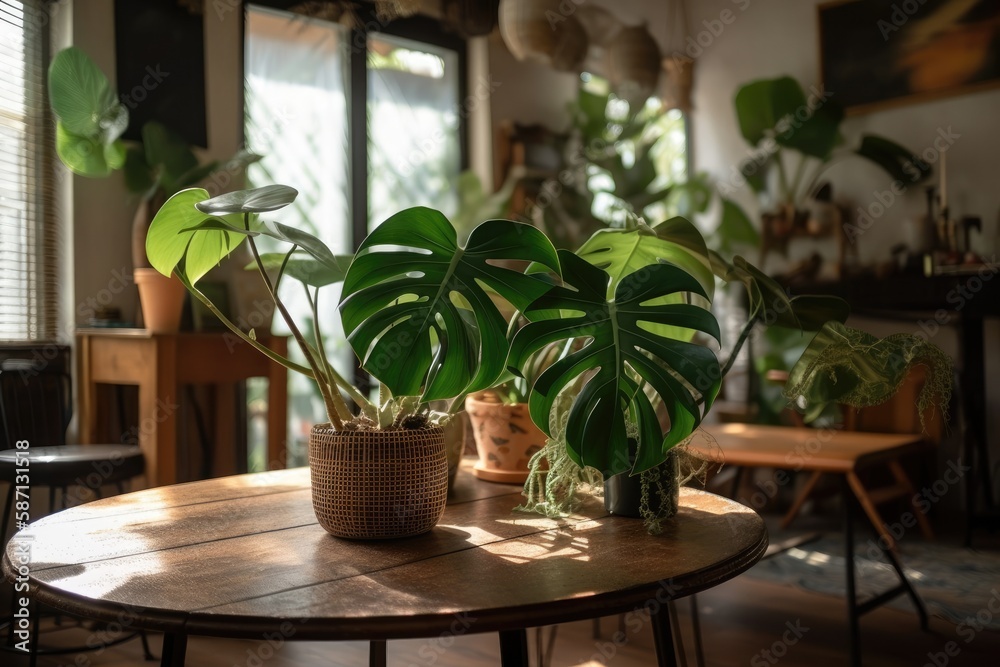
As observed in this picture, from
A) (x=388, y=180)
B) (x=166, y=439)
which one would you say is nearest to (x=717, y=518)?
(x=166, y=439)

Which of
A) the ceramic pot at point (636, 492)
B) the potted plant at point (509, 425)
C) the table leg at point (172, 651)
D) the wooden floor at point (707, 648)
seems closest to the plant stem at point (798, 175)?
the wooden floor at point (707, 648)

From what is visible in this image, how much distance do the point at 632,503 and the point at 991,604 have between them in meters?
2.50

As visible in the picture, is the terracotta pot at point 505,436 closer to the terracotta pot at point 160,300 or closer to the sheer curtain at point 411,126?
the terracotta pot at point 160,300

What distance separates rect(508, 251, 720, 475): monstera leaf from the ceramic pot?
0.15 meters

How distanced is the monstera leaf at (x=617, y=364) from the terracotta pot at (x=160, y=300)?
2154 millimetres

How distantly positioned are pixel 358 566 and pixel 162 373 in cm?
213

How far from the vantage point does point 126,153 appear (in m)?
3.23

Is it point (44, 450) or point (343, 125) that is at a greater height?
point (343, 125)

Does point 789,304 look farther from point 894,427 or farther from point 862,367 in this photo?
point 894,427

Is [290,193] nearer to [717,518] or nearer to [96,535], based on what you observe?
[96,535]

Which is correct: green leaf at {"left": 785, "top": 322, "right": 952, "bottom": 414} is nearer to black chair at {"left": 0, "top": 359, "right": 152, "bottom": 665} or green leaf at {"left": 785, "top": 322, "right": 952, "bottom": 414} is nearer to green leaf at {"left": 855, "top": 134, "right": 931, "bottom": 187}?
black chair at {"left": 0, "top": 359, "right": 152, "bottom": 665}

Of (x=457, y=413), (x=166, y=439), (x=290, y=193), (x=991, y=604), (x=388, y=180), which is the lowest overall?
(x=991, y=604)

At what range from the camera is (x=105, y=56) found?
11.0 feet

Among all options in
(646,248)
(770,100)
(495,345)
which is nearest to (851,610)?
(646,248)
